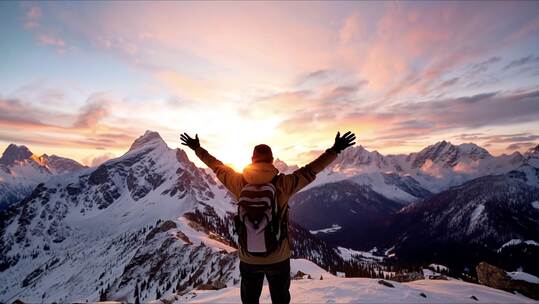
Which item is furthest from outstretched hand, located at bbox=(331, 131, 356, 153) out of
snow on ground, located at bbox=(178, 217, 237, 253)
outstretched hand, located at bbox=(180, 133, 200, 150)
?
snow on ground, located at bbox=(178, 217, 237, 253)

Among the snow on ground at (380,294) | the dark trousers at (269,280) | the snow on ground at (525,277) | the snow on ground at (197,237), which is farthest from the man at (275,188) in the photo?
the snow on ground at (197,237)

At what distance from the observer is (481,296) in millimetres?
19359

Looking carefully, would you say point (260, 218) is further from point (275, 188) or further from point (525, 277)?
point (525, 277)

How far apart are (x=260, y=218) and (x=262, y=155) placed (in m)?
1.42

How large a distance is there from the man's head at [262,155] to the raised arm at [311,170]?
0.58 m

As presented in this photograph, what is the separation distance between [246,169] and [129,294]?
15068 cm

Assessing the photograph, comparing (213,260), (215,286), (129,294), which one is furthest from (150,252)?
(215,286)

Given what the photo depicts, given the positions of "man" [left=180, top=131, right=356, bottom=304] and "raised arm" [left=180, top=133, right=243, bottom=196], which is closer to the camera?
"man" [left=180, top=131, right=356, bottom=304]

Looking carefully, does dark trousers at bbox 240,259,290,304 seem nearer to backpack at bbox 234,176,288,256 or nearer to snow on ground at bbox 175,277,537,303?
backpack at bbox 234,176,288,256

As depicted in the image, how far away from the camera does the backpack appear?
8.12 metres

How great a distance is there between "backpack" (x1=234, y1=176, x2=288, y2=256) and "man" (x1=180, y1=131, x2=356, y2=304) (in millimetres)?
144

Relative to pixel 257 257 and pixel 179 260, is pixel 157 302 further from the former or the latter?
pixel 179 260

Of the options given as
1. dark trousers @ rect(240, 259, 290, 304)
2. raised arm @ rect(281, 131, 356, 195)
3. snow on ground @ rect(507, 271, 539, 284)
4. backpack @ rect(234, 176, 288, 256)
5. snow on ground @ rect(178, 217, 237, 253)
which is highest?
raised arm @ rect(281, 131, 356, 195)

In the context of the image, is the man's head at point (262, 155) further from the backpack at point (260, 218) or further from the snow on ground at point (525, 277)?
the snow on ground at point (525, 277)
